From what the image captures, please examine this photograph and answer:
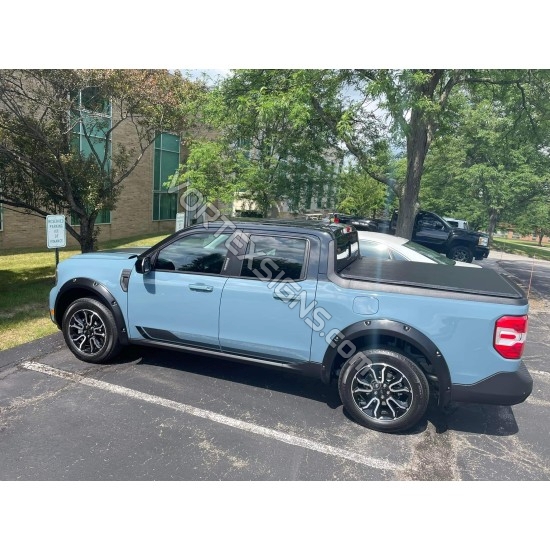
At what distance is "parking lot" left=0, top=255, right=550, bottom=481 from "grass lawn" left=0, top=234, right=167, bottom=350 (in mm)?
890

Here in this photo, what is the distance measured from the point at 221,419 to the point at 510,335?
2435 mm

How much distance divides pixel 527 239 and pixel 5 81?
40608 millimetres

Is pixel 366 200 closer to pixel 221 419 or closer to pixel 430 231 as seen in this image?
pixel 430 231

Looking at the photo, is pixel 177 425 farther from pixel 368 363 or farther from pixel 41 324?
pixel 41 324

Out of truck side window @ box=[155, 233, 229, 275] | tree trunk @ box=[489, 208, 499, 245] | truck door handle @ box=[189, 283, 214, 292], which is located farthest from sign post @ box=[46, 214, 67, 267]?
tree trunk @ box=[489, 208, 499, 245]

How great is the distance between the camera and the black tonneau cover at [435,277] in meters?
3.33

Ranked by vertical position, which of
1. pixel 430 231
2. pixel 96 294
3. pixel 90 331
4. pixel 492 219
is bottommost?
pixel 90 331

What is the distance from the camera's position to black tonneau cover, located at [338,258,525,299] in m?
3.33

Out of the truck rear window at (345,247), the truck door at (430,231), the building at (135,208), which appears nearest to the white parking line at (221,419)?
the truck rear window at (345,247)

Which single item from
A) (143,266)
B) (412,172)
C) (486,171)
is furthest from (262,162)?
(486,171)

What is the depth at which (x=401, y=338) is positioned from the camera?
11.0ft

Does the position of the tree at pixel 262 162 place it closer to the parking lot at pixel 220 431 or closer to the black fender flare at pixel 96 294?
the black fender flare at pixel 96 294

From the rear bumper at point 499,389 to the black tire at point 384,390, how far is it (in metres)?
0.30

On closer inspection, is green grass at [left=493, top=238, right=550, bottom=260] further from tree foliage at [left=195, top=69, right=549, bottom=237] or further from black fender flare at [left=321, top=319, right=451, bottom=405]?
black fender flare at [left=321, top=319, right=451, bottom=405]
